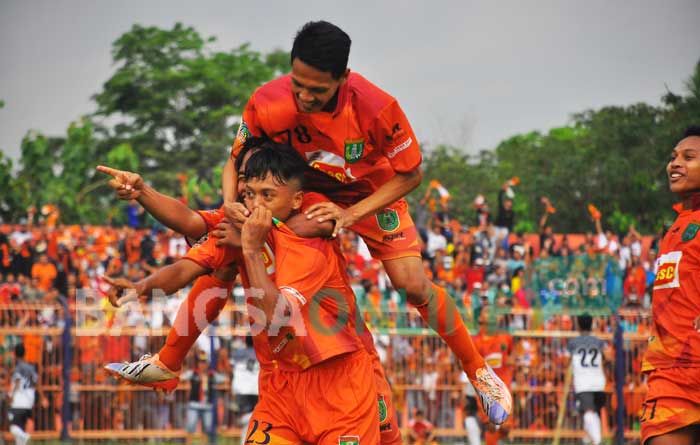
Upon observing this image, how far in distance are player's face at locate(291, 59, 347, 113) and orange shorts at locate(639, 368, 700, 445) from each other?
2.88 metres

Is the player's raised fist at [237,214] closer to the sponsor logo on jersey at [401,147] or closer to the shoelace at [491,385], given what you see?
the sponsor logo on jersey at [401,147]

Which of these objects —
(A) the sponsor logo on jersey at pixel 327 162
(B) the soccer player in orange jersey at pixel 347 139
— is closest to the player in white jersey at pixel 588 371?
Answer: (B) the soccer player in orange jersey at pixel 347 139

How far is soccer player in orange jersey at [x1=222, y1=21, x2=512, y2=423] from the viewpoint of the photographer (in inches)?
241

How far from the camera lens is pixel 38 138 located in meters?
31.8

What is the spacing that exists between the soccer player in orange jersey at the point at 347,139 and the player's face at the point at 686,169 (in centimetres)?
181

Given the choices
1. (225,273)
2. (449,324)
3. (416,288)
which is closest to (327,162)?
(225,273)

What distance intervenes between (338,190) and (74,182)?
29323 mm

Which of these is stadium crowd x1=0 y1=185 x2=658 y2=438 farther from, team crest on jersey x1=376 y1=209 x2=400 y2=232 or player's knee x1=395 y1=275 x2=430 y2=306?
team crest on jersey x1=376 y1=209 x2=400 y2=232

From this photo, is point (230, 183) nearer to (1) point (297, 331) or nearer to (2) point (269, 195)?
(2) point (269, 195)

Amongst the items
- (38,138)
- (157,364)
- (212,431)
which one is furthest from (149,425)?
(38,138)

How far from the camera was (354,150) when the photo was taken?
664 cm

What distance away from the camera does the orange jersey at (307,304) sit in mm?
5750

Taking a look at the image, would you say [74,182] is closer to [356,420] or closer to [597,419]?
[597,419]

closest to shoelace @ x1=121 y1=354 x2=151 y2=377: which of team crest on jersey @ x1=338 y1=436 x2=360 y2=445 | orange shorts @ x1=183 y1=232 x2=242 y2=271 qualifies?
orange shorts @ x1=183 y1=232 x2=242 y2=271
